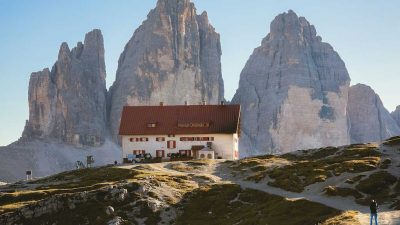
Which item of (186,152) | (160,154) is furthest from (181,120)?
(160,154)

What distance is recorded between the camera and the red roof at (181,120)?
124562 mm

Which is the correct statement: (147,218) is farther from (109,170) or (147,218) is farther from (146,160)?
(146,160)

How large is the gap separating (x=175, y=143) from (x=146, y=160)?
906 cm

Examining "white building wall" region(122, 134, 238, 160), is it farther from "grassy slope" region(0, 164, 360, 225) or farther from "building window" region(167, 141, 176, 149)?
"grassy slope" region(0, 164, 360, 225)

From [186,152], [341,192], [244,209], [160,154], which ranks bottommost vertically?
[244,209]

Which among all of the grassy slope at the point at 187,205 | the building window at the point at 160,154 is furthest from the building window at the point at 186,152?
the grassy slope at the point at 187,205

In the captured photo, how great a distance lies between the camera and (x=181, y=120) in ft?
415

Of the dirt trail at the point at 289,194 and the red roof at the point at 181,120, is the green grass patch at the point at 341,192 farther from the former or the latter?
the red roof at the point at 181,120

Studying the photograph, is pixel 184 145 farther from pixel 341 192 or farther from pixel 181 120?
pixel 341 192

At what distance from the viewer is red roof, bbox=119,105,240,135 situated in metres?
125

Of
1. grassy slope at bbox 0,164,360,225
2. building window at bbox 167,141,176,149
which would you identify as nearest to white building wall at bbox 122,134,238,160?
building window at bbox 167,141,176,149

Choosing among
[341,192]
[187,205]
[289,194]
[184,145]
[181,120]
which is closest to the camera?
[341,192]

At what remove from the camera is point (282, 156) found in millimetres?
109750

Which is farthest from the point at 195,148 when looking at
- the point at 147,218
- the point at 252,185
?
the point at 147,218
